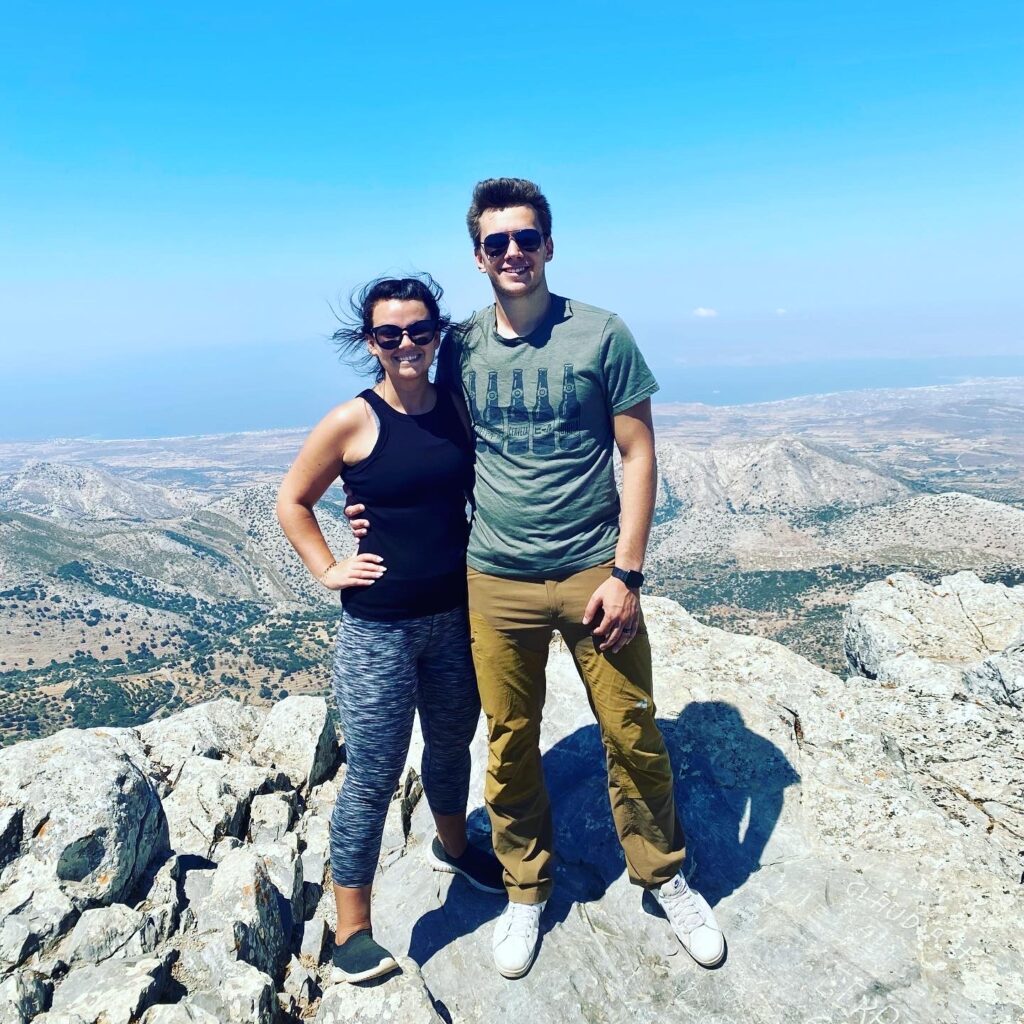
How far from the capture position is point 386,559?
4863mm

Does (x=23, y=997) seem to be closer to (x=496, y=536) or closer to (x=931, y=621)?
(x=496, y=536)

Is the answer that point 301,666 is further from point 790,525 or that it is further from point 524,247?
point 790,525

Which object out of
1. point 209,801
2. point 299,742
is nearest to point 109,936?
point 209,801

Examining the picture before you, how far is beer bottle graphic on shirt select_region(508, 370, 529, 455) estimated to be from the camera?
187 inches

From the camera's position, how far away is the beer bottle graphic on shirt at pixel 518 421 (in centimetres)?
475

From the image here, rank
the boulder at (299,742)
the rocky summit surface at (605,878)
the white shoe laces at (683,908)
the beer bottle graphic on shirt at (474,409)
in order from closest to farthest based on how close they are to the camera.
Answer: the rocky summit surface at (605,878) → the beer bottle graphic on shirt at (474,409) → the white shoe laces at (683,908) → the boulder at (299,742)

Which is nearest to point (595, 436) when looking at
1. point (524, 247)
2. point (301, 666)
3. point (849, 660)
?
point (524, 247)

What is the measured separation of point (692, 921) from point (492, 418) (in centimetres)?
415

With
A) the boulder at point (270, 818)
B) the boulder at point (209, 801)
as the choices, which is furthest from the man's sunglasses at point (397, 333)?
the boulder at point (270, 818)

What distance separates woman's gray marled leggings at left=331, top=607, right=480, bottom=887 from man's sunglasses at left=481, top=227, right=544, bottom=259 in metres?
2.61

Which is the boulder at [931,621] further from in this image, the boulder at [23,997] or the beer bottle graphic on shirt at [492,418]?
the boulder at [23,997]

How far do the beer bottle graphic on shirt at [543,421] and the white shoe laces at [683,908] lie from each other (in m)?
3.64

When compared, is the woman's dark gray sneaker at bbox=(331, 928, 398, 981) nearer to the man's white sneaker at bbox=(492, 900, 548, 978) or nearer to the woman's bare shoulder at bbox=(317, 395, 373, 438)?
the man's white sneaker at bbox=(492, 900, 548, 978)

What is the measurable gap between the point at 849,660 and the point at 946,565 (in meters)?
78.2
